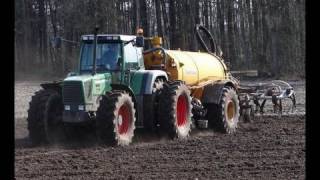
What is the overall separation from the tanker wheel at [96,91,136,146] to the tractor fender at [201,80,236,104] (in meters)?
2.90

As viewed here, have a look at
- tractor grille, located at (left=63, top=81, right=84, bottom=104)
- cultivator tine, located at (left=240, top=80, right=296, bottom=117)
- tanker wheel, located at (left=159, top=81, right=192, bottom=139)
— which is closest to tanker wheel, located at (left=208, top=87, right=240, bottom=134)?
tanker wheel, located at (left=159, top=81, right=192, bottom=139)

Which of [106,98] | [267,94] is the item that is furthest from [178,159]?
[267,94]

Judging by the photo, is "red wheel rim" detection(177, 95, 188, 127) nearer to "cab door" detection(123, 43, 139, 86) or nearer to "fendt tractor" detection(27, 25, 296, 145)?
"fendt tractor" detection(27, 25, 296, 145)

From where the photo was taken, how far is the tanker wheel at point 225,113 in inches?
514

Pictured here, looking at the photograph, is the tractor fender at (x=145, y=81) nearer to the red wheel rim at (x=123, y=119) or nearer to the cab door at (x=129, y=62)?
the cab door at (x=129, y=62)

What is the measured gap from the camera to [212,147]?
10.4 m

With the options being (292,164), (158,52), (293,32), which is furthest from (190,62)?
(293,32)

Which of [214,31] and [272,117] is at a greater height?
[214,31]

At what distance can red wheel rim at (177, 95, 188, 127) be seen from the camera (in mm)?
12091

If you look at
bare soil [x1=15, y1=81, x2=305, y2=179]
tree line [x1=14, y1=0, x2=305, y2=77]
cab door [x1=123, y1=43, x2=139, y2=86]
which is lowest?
bare soil [x1=15, y1=81, x2=305, y2=179]

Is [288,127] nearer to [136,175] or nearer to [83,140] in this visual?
[83,140]

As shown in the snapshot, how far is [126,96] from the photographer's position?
35.0 feet

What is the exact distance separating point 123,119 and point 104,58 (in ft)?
4.68

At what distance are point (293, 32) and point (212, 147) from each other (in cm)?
2250
